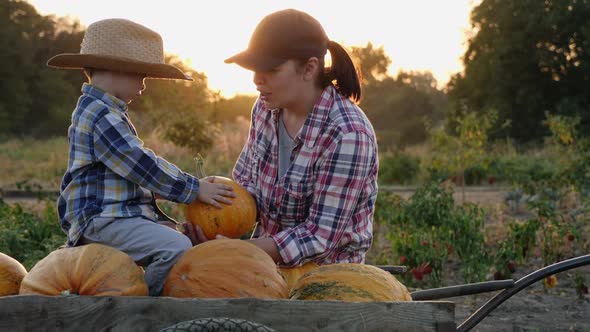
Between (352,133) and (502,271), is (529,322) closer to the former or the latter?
(502,271)

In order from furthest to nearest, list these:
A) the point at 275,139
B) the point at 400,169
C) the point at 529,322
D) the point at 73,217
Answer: the point at 400,169 < the point at 529,322 < the point at 275,139 < the point at 73,217

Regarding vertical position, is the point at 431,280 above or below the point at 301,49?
below

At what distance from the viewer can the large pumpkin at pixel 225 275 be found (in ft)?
7.79

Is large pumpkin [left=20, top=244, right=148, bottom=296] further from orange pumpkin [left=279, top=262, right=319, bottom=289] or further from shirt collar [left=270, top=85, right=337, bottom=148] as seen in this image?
shirt collar [left=270, top=85, right=337, bottom=148]

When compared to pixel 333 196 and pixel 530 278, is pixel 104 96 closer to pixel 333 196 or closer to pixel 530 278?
pixel 333 196

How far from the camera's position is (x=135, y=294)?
7.68ft

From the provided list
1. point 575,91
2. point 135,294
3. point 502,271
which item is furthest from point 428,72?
point 135,294

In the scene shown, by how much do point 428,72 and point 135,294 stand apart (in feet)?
222

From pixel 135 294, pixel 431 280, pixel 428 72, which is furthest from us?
pixel 428 72

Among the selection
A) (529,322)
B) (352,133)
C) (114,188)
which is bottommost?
(529,322)

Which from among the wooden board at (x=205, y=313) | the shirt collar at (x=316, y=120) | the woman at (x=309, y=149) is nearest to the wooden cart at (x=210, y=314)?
the wooden board at (x=205, y=313)

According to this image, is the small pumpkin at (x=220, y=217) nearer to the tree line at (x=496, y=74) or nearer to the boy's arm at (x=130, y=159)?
the boy's arm at (x=130, y=159)

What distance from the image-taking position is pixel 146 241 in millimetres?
2789

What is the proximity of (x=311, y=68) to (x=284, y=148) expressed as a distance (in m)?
0.44
